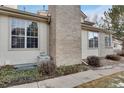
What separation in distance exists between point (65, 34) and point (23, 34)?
3.06 m

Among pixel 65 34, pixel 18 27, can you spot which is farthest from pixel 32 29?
pixel 65 34

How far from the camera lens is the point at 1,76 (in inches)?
271

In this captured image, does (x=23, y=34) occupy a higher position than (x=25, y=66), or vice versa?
(x=23, y=34)

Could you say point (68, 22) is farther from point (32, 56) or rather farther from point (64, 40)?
point (32, 56)

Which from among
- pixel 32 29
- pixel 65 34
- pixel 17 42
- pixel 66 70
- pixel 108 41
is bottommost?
pixel 66 70

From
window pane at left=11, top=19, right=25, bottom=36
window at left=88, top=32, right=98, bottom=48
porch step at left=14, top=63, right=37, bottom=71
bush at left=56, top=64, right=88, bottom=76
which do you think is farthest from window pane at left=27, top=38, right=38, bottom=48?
window at left=88, top=32, right=98, bottom=48

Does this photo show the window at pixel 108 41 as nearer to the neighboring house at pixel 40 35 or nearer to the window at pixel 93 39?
the window at pixel 93 39

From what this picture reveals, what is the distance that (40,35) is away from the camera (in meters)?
10.3

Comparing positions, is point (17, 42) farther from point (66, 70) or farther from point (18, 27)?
point (66, 70)

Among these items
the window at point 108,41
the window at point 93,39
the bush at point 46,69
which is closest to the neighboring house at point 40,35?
the bush at point 46,69

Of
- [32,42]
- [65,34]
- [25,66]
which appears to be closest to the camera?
[25,66]

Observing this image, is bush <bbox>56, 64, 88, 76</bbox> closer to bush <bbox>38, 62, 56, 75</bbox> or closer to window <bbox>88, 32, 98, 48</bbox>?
bush <bbox>38, 62, 56, 75</bbox>

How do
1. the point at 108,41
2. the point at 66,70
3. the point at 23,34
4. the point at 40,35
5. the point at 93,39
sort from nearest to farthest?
1. the point at 66,70
2. the point at 23,34
3. the point at 40,35
4. the point at 93,39
5. the point at 108,41
